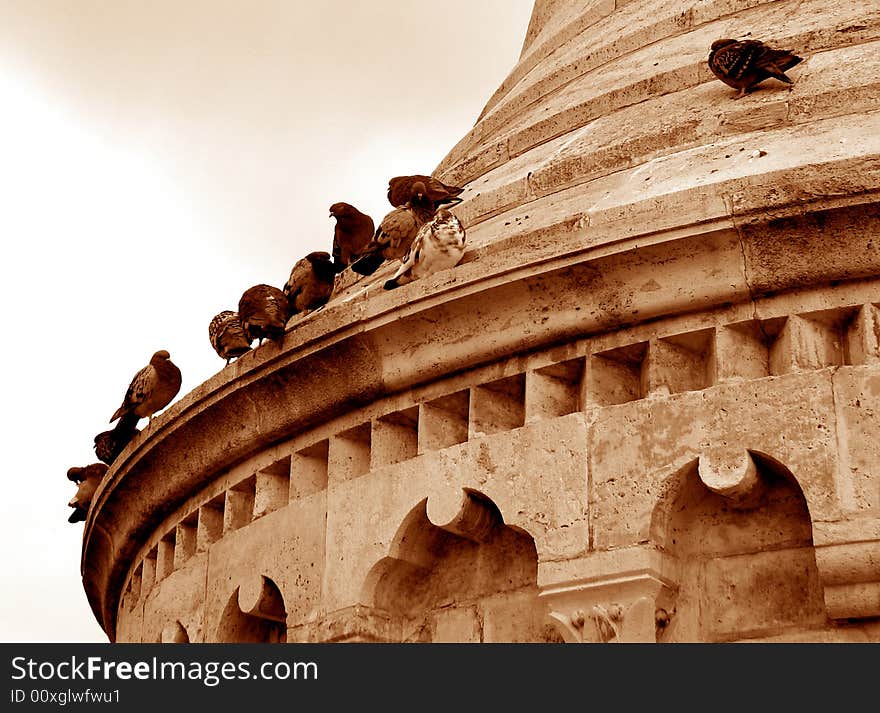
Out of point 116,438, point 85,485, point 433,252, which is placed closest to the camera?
point 433,252

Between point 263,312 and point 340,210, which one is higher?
point 340,210

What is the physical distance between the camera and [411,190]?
10.1 m

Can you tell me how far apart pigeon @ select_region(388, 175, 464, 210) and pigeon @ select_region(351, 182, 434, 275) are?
94 mm

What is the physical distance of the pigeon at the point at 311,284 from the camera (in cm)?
997

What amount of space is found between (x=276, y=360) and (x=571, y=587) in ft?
7.39

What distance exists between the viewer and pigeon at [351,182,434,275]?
9.75 m

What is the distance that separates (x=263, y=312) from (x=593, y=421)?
2.06 m

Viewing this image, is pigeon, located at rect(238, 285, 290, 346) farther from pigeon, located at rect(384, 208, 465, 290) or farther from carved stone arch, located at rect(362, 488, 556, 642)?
carved stone arch, located at rect(362, 488, 556, 642)

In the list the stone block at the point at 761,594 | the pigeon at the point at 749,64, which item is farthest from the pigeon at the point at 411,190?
the stone block at the point at 761,594

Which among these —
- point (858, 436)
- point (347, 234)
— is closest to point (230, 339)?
point (347, 234)

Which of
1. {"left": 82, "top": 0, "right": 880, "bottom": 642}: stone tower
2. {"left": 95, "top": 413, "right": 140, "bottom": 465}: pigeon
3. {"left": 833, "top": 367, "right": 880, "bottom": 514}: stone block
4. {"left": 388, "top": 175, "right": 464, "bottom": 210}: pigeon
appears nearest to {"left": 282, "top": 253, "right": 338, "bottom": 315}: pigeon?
{"left": 82, "top": 0, "right": 880, "bottom": 642}: stone tower

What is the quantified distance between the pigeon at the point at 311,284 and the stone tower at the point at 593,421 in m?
0.14

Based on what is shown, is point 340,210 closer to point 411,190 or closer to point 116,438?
point 411,190
